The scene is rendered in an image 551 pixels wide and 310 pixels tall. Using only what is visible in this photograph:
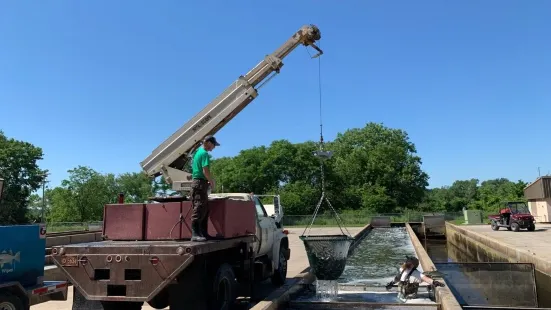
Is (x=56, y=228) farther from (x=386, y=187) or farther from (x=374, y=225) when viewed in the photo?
(x=386, y=187)

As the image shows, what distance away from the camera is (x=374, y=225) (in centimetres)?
4353

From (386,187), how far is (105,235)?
68.6 m

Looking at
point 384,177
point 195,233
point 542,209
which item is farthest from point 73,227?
point 384,177

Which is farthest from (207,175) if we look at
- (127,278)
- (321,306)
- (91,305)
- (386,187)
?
(386,187)

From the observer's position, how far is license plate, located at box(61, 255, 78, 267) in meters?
6.30

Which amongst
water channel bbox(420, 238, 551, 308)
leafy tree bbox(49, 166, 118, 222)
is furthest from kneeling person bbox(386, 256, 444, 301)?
leafy tree bbox(49, 166, 118, 222)

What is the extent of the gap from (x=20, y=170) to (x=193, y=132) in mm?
64905

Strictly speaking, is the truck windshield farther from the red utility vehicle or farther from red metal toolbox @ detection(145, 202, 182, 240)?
red metal toolbox @ detection(145, 202, 182, 240)

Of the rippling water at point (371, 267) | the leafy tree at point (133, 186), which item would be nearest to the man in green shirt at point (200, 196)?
the rippling water at point (371, 267)

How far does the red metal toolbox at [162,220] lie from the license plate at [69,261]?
3.85 feet

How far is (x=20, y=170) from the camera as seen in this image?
6494 centimetres

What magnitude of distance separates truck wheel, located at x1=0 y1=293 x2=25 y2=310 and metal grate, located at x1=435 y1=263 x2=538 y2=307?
8.75 metres

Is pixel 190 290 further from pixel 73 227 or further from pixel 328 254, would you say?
pixel 73 227

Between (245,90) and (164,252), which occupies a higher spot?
(245,90)
